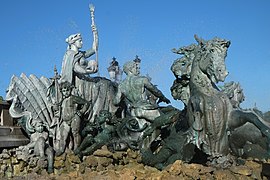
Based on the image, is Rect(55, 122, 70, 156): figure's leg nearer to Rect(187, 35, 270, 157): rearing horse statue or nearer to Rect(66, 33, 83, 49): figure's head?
Rect(66, 33, 83, 49): figure's head

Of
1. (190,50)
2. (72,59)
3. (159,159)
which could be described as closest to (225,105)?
(190,50)

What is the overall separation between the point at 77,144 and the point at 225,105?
14.5ft

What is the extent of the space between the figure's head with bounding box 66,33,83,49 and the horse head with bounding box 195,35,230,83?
15.9 ft

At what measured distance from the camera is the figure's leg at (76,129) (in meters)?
9.98

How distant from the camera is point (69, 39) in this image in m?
10.9

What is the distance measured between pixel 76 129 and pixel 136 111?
5.57 ft

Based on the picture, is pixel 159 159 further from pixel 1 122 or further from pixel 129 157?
pixel 1 122

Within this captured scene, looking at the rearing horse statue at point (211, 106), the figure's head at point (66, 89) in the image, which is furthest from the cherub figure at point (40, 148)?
the rearing horse statue at point (211, 106)

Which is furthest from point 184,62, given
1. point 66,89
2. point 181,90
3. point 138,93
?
point 66,89

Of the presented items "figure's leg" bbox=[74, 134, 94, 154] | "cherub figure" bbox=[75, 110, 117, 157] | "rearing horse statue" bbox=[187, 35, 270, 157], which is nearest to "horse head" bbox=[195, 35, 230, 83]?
"rearing horse statue" bbox=[187, 35, 270, 157]

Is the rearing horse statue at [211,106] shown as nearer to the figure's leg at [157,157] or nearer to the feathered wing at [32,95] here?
the figure's leg at [157,157]

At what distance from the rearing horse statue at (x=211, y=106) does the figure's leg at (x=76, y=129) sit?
373cm

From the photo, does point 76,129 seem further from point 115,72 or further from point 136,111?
point 115,72

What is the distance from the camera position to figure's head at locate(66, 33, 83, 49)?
10.9 meters
